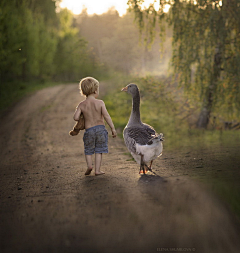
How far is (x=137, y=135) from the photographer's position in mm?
5832

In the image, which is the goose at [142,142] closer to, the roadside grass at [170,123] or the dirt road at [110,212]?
the dirt road at [110,212]

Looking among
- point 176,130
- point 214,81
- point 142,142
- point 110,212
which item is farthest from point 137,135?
point 214,81

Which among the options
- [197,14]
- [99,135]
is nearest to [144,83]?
[197,14]

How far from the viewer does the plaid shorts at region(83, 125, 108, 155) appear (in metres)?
6.22

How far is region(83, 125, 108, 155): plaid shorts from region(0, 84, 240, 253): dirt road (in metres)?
0.58

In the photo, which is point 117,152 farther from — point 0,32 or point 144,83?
point 0,32

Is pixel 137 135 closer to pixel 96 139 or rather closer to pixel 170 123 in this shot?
pixel 96 139

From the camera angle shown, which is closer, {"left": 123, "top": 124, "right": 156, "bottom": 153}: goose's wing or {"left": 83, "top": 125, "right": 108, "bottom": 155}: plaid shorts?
{"left": 123, "top": 124, "right": 156, "bottom": 153}: goose's wing

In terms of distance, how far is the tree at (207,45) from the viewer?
12.3m

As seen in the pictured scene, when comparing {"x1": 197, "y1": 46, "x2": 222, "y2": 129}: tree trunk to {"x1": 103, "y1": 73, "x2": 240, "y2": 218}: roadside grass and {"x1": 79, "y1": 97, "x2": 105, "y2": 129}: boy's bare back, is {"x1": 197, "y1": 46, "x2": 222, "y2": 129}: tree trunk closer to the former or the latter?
{"x1": 103, "y1": 73, "x2": 240, "y2": 218}: roadside grass

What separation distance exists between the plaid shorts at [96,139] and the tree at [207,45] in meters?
7.98

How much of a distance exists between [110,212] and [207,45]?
10110 millimetres

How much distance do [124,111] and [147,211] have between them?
43.2ft

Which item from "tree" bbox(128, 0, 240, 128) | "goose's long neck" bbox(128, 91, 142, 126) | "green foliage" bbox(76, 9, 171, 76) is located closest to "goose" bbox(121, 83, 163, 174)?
"goose's long neck" bbox(128, 91, 142, 126)
